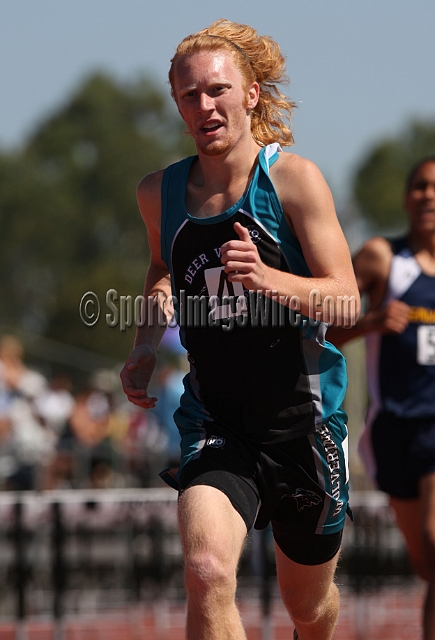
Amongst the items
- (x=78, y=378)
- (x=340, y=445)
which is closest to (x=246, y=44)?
(x=340, y=445)

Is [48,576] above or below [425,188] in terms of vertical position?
below

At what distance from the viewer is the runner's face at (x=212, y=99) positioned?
3959mm

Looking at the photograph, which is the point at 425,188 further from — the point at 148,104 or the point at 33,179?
the point at 148,104

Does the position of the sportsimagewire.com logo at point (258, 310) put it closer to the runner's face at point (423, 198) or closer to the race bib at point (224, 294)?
the race bib at point (224, 294)

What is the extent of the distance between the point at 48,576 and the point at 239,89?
453cm

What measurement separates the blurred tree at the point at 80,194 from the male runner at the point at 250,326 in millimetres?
62073

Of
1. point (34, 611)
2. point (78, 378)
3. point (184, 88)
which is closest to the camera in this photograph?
point (184, 88)

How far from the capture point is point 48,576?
24.5 feet

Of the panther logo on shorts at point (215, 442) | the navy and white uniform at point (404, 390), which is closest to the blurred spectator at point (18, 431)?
the navy and white uniform at point (404, 390)

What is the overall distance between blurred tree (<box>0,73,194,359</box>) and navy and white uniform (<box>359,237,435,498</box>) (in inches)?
2375

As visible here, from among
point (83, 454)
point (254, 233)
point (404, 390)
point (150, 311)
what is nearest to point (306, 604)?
point (150, 311)

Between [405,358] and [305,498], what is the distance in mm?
2017

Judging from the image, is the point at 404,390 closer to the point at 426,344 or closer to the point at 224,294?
the point at 426,344

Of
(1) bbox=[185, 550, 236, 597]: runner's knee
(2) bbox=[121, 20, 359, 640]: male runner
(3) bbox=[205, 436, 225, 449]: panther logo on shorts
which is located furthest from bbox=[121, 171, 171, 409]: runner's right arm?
(1) bbox=[185, 550, 236, 597]: runner's knee
